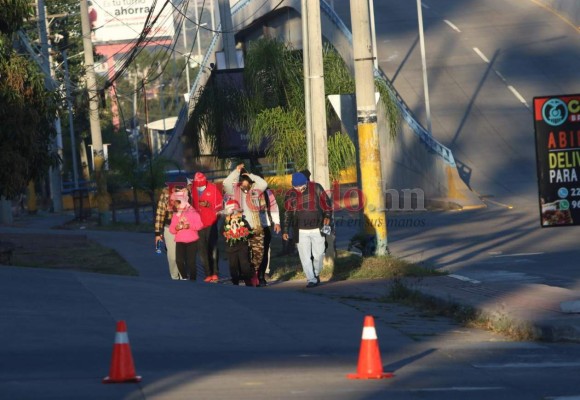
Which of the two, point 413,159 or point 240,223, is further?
point 413,159

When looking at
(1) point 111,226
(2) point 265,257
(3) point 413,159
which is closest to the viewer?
(2) point 265,257

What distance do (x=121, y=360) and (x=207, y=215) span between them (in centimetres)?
927

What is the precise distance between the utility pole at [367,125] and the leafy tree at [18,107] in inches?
236

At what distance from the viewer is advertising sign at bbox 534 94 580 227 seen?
12.5 meters

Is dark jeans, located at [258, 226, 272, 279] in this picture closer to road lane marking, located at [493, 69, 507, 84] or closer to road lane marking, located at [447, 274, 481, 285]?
road lane marking, located at [447, 274, 481, 285]

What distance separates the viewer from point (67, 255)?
26703 mm

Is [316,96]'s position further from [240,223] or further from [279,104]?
[279,104]

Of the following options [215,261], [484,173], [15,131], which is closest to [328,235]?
[215,261]

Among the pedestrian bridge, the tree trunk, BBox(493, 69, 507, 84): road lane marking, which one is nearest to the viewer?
the pedestrian bridge

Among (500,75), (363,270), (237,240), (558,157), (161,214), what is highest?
(500,75)

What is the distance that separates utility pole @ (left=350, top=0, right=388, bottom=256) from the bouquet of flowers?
2.28 metres

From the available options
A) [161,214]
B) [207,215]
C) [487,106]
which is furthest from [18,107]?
[487,106]

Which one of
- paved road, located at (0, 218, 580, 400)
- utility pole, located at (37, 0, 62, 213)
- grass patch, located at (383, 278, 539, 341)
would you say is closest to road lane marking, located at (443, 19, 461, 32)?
utility pole, located at (37, 0, 62, 213)

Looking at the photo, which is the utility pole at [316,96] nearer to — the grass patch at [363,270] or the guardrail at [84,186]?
the grass patch at [363,270]
